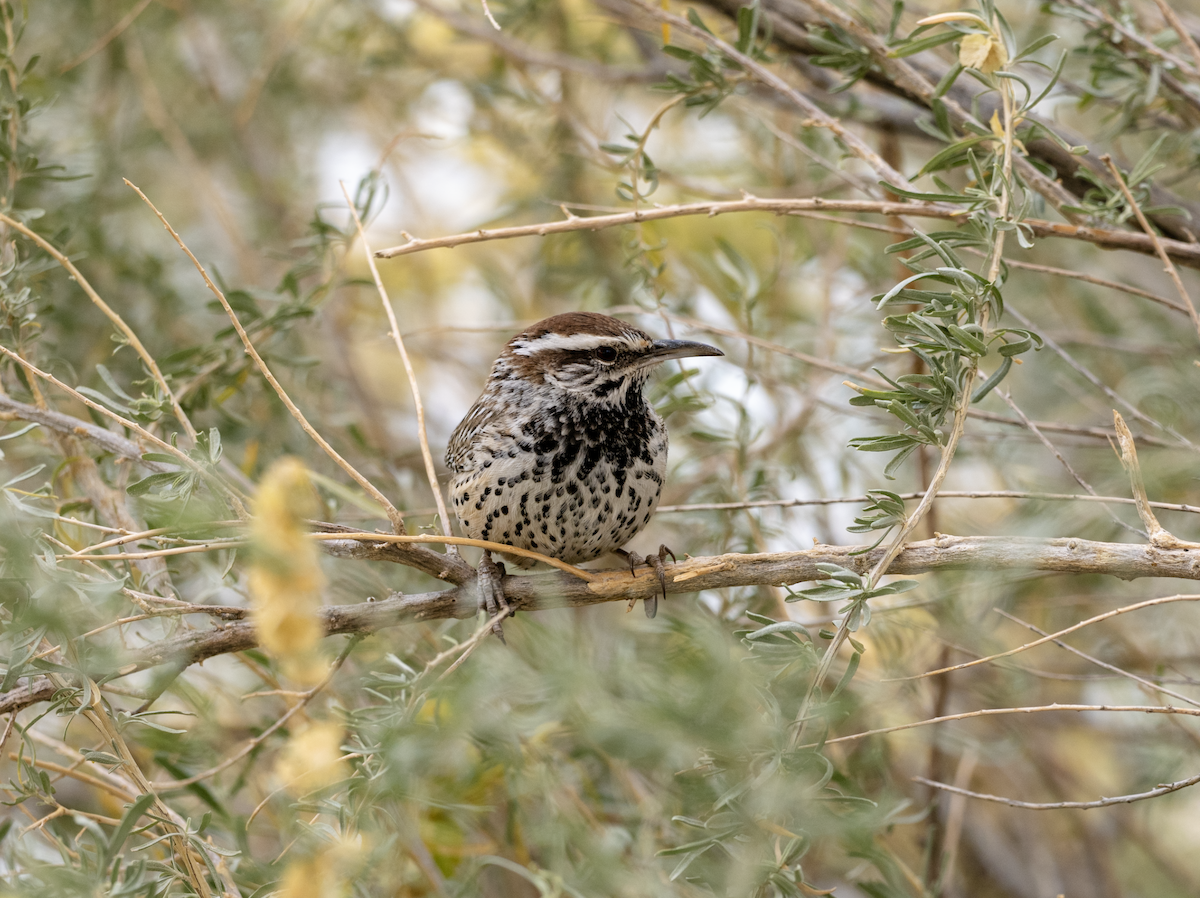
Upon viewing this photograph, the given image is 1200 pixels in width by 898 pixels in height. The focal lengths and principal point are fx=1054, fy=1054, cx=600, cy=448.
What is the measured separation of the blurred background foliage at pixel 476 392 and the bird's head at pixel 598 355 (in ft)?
0.32

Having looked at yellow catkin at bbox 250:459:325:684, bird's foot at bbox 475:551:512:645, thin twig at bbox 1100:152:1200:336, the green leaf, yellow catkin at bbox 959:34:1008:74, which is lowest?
bird's foot at bbox 475:551:512:645

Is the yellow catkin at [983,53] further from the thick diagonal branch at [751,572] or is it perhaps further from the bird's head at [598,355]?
the bird's head at [598,355]

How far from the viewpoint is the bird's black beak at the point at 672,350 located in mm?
3082

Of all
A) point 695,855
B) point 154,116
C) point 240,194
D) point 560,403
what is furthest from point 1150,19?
point 240,194

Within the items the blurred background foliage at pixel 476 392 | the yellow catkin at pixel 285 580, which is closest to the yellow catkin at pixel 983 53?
the blurred background foliage at pixel 476 392

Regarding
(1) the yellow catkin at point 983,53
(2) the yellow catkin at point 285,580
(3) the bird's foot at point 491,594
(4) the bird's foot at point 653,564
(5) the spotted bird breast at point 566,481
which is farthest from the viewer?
(5) the spotted bird breast at point 566,481

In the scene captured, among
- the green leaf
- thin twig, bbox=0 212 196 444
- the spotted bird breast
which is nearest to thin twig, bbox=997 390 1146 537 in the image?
the green leaf

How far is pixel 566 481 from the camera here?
9.65 ft

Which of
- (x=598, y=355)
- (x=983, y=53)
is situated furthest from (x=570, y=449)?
(x=983, y=53)

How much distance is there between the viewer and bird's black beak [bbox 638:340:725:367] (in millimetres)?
3082

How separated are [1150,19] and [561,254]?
233 centimetres

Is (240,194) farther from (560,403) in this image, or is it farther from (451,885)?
(451,885)

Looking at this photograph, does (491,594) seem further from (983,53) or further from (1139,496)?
(983,53)

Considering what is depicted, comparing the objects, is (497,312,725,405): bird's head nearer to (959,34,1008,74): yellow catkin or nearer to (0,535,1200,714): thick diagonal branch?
(0,535,1200,714): thick diagonal branch
